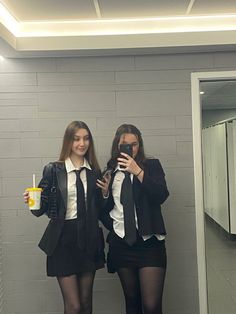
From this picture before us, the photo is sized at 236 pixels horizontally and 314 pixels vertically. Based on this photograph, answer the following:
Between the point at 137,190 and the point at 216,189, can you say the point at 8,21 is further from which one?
the point at 216,189

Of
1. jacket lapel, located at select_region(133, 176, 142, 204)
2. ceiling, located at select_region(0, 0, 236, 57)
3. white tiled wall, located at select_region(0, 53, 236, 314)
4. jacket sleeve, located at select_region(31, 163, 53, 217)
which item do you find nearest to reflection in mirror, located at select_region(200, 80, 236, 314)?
white tiled wall, located at select_region(0, 53, 236, 314)

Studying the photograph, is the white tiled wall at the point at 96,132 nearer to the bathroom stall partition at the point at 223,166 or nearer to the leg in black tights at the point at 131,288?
the leg in black tights at the point at 131,288

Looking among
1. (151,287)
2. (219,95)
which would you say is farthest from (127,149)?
(219,95)

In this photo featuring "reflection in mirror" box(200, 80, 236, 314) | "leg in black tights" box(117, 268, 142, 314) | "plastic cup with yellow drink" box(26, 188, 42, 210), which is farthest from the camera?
"reflection in mirror" box(200, 80, 236, 314)

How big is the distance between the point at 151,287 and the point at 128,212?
443 millimetres

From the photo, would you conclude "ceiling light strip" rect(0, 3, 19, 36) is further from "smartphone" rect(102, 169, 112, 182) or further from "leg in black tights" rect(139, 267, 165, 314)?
"leg in black tights" rect(139, 267, 165, 314)

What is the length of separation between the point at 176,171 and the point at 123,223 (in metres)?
0.77

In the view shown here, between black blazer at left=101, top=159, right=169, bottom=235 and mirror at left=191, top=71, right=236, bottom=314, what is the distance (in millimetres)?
638

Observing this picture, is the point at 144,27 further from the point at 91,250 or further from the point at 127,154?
the point at 91,250

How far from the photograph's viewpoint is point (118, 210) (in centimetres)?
218

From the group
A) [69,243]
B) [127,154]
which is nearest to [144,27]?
[127,154]

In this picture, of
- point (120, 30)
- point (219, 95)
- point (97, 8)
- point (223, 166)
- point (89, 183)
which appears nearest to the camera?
point (89, 183)

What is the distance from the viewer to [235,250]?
14.3ft

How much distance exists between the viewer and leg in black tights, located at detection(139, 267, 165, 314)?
82.3 inches
